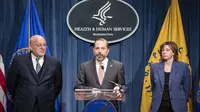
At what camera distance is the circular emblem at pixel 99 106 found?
9.78 feet

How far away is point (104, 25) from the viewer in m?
5.10

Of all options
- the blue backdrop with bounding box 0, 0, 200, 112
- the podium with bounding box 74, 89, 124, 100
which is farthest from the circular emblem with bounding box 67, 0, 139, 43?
the podium with bounding box 74, 89, 124, 100

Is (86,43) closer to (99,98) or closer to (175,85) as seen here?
(175,85)

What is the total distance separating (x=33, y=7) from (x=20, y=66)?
1315 mm

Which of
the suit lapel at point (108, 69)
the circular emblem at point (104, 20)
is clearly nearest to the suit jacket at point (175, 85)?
the suit lapel at point (108, 69)

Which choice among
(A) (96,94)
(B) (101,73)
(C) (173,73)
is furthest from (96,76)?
(C) (173,73)

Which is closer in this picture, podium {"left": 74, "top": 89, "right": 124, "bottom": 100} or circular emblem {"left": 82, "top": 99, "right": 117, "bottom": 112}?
circular emblem {"left": 82, "top": 99, "right": 117, "bottom": 112}

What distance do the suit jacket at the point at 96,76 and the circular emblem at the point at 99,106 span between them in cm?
61

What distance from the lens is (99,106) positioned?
300 centimetres

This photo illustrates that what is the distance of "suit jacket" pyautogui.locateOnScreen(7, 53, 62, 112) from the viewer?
3779mm

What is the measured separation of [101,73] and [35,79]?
741 millimetres

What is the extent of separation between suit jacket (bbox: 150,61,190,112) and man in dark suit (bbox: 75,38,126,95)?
0.42 metres

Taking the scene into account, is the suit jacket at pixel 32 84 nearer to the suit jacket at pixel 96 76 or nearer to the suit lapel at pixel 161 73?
the suit jacket at pixel 96 76

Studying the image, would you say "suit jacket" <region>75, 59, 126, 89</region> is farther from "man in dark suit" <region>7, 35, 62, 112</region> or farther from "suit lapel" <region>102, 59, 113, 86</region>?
"man in dark suit" <region>7, 35, 62, 112</region>
